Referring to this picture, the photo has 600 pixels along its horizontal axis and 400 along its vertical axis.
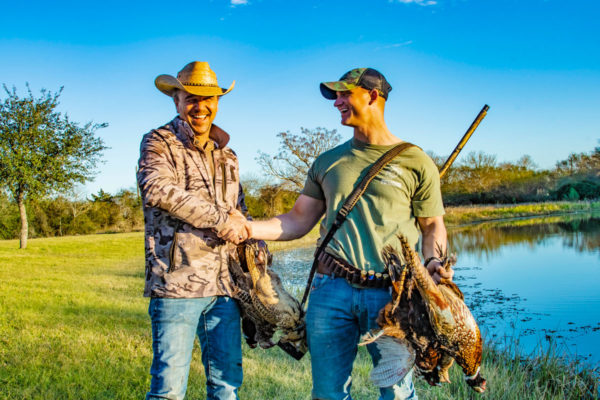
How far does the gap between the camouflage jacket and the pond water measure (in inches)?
230

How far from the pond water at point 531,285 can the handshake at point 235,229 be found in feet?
18.6

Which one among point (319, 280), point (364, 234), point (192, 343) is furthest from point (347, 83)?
point (192, 343)

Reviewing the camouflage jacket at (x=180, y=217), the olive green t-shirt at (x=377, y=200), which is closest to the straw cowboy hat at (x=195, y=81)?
the camouflage jacket at (x=180, y=217)

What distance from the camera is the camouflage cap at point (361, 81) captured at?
9.54ft

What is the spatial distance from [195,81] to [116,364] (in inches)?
137

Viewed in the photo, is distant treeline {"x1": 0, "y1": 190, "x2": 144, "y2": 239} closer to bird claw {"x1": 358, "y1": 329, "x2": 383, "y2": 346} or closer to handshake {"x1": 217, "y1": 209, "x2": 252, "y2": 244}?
handshake {"x1": 217, "y1": 209, "x2": 252, "y2": 244}

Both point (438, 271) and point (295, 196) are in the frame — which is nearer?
point (438, 271)

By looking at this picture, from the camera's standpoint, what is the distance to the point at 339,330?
2.78 m

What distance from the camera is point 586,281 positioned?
13.6 meters

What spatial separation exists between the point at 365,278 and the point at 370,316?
23 cm

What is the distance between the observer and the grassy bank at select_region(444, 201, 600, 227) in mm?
37031

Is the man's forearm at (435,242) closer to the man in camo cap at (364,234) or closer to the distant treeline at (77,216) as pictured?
the man in camo cap at (364,234)

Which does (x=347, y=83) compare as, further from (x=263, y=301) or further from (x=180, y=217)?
(x=263, y=301)

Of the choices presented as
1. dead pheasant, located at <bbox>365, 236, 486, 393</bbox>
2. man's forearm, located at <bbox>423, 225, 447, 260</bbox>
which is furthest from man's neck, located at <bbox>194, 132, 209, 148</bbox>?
man's forearm, located at <bbox>423, 225, 447, 260</bbox>
